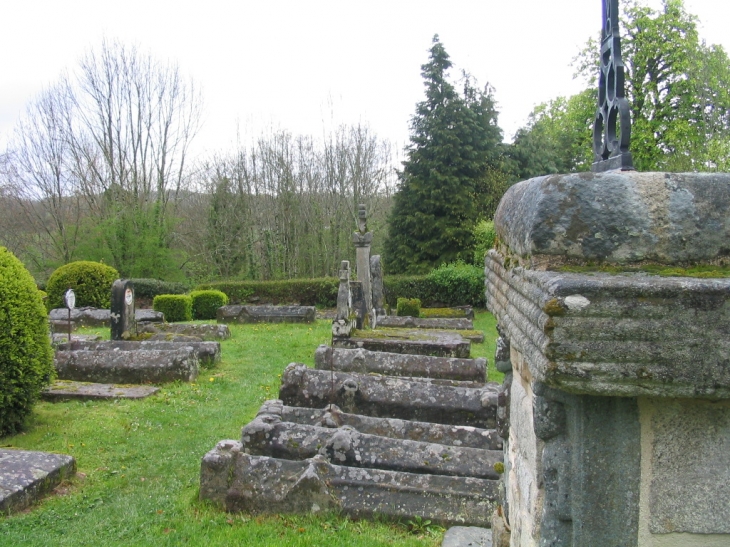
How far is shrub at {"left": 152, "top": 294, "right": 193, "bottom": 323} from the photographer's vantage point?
17.3m

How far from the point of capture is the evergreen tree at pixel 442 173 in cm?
2445

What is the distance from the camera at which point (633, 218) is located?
1.60 m

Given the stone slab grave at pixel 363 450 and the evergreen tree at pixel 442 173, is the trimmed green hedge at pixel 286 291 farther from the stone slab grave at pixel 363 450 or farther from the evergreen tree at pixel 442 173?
the stone slab grave at pixel 363 450

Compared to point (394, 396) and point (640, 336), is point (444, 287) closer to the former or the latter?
point (394, 396)

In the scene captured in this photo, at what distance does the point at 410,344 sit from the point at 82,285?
12.7 m

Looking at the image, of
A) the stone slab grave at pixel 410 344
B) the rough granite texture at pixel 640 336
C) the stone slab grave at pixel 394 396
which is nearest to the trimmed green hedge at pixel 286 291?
the stone slab grave at pixel 410 344

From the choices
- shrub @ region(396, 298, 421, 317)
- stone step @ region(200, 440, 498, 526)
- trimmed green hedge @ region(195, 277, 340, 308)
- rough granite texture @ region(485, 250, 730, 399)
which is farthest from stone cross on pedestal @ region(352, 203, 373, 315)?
rough granite texture @ region(485, 250, 730, 399)

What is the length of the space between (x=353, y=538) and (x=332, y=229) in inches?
948

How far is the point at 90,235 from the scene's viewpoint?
24031 mm

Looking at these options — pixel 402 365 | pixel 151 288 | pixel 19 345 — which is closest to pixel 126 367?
pixel 19 345

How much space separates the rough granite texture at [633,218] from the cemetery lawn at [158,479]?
3.26 meters

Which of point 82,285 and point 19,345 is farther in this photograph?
point 82,285

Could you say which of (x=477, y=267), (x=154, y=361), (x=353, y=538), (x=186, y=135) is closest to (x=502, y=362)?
(x=353, y=538)

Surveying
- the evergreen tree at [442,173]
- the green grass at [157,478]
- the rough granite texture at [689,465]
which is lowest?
the green grass at [157,478]
